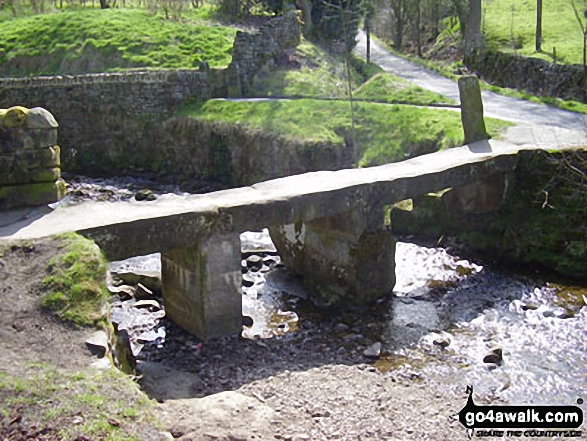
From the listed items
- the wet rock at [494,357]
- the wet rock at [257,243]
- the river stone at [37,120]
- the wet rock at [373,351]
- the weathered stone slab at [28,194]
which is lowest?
the wet rock at [257,243]

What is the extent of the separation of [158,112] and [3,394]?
21.3m

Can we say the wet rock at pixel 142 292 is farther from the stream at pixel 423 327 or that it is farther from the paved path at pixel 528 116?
the paved path at pixel 528 116

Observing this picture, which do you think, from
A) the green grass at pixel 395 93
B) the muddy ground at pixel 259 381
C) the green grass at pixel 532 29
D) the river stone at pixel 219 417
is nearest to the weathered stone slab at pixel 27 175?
the muddy ground at pixel 259 381

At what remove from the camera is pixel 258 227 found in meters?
13.3

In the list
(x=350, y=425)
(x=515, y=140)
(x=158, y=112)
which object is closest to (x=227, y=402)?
(x=350, y=425)

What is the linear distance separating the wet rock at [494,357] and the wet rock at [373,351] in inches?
68.7

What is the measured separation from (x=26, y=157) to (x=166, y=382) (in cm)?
463

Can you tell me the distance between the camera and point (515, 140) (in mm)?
19312

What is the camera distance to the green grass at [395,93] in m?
25.5

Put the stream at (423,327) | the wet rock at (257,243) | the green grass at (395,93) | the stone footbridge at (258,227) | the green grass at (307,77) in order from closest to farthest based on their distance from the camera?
the stream at (423,327) < the stone footbridge at (258,227) < the wet rock at (257,243) < the green grass at (395,93) < the green grass at (307,77)

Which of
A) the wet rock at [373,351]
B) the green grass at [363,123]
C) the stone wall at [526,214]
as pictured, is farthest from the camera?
the green grass at [363,123]

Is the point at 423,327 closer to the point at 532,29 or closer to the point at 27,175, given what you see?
the point at 27,175

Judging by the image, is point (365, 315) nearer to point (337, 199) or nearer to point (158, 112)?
point (337, 199)

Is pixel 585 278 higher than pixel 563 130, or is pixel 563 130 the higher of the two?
pixel 563 130
